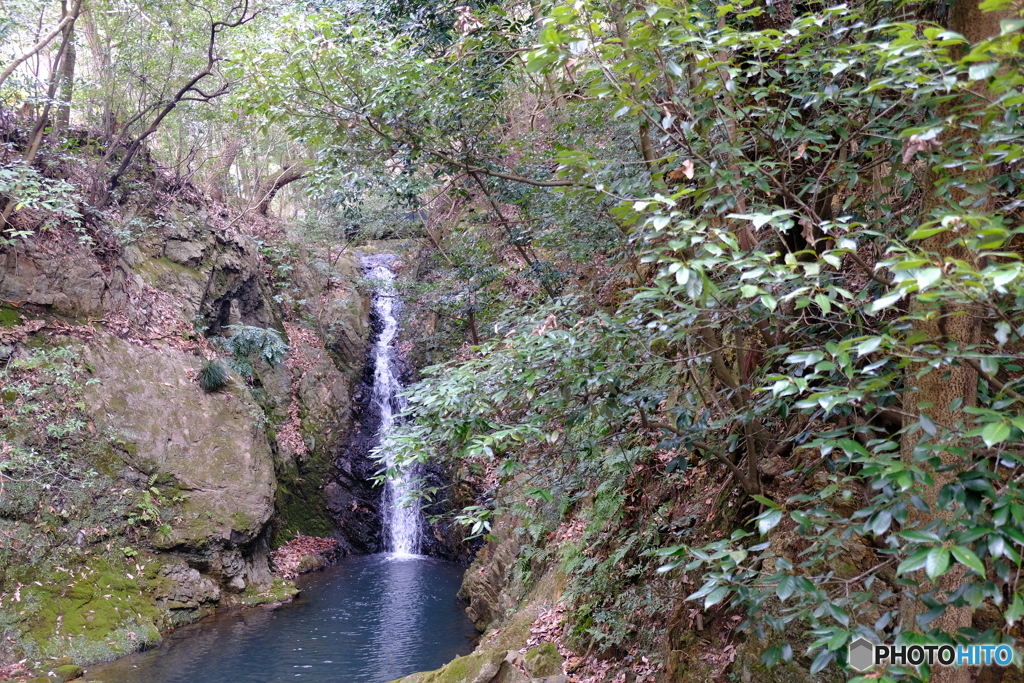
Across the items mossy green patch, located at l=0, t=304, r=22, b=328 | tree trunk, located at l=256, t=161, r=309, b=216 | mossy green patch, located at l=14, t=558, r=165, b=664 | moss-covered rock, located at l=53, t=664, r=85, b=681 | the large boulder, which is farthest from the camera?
tree trunk, located at l=256, t=161, r=309, b=216

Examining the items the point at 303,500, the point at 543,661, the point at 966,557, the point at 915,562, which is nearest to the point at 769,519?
the point at 915,562

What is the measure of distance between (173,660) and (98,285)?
5.91m

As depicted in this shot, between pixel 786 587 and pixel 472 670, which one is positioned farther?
pixel 472 670

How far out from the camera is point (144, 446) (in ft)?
30.8

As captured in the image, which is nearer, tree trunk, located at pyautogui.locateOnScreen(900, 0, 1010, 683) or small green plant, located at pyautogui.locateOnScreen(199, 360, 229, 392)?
tree trunk, located at pyautogui.locateOnScreen(900, 0, 1010, 683)

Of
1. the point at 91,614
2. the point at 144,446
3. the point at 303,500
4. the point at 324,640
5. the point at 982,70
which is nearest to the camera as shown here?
the point at 982,70

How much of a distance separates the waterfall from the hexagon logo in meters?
9.31

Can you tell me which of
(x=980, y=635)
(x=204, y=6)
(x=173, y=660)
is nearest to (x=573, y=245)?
(x=980, y=635)

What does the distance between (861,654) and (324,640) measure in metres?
7.82

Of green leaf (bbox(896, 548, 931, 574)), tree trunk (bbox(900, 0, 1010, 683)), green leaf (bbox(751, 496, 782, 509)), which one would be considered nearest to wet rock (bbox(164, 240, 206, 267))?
green leaf (bbox(751, 496, 782, 509))

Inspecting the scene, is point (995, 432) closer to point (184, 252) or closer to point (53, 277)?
point (53, 277)

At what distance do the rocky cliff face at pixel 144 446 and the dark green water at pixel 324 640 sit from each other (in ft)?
1.79

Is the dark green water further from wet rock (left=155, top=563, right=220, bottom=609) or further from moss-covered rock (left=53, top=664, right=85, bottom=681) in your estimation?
wet rock (left=155, top=563, right=220, bottom=609)

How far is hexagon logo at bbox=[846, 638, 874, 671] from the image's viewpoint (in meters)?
2.23
